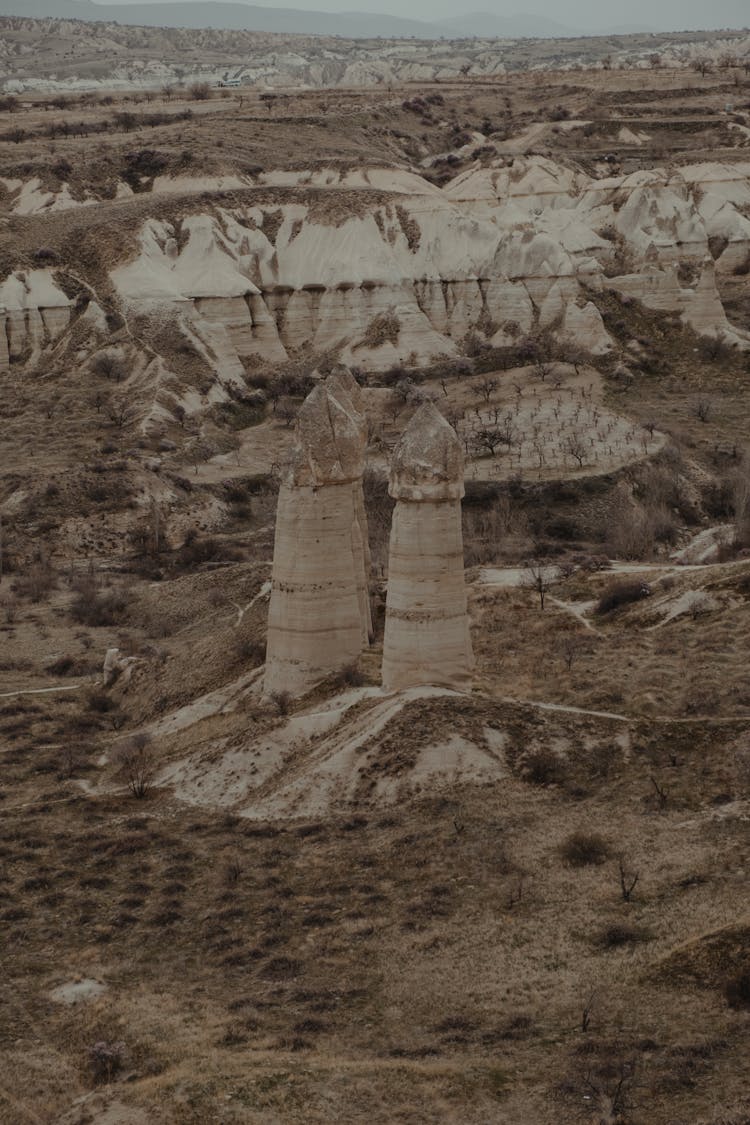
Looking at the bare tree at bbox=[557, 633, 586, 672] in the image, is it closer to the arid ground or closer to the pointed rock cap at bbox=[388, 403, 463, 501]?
the arid ground

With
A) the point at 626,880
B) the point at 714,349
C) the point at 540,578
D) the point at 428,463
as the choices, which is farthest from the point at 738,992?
the point at 714,349

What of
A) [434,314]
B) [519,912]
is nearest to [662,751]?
[519,912]

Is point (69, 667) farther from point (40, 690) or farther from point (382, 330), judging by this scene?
point (382, 330)

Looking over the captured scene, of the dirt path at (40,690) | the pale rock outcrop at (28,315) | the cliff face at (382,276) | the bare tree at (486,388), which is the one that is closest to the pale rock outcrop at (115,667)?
the dirt path at (40,690)

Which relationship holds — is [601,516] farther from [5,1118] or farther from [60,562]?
[5,1118]

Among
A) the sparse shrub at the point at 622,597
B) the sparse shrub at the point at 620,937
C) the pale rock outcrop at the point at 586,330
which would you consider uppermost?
the pale rock outcrop at the point at 586,330

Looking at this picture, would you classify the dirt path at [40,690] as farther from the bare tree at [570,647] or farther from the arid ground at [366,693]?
the bare tree at [570,647]
